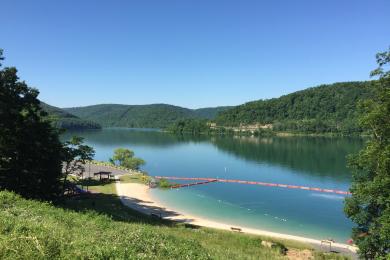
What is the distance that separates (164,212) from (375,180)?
30850 millimetres

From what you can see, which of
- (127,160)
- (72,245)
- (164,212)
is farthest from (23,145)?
(127,160)

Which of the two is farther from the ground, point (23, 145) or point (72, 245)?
point (23, 145)

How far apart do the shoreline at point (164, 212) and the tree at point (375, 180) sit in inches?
484

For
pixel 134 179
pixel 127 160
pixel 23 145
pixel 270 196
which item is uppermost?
pixel 23 145

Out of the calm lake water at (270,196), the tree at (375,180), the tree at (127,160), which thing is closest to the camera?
the tree at (375,180)

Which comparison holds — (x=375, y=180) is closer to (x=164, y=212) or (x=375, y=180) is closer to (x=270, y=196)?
(x=164, y=212)

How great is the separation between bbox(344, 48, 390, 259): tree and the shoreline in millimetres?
12304

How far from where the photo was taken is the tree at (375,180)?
19328 mm

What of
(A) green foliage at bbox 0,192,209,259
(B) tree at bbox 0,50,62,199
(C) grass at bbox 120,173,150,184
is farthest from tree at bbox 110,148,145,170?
(A) green foliage at bbox 0,192,209,259

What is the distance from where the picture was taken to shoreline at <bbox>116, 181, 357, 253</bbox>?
120 ft

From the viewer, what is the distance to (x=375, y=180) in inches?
782

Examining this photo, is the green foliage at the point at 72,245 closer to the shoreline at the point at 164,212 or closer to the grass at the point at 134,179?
the shoreline at the point at 164,212

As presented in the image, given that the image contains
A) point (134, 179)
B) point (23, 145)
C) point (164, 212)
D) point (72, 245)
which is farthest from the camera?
point (134, 179)

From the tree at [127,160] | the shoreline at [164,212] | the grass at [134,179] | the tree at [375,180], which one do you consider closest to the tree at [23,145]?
the shoreline at [164,212]
